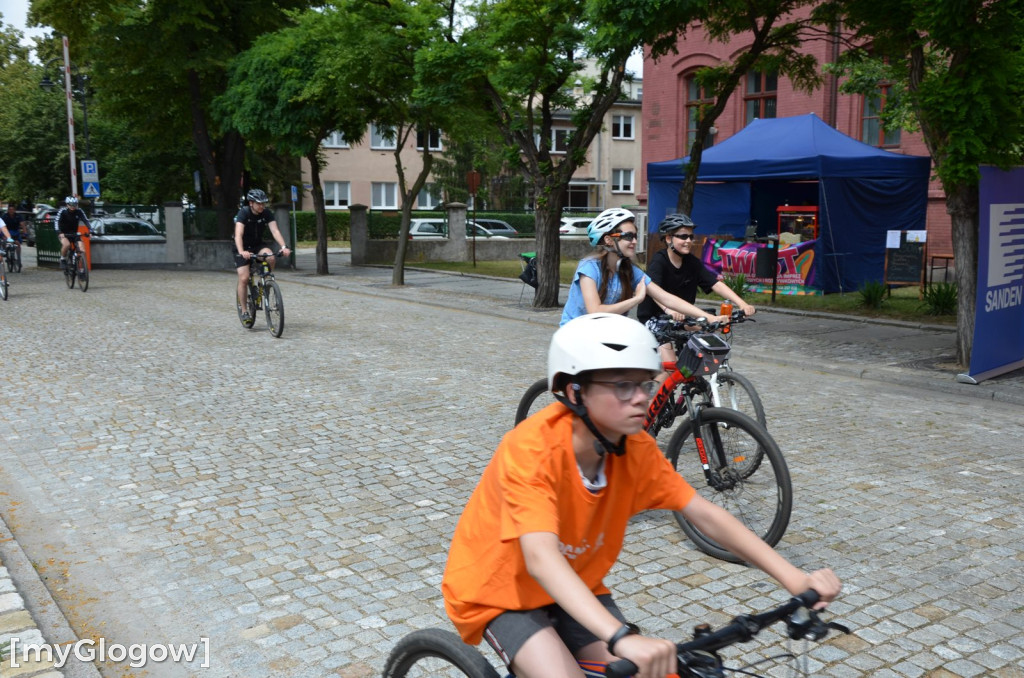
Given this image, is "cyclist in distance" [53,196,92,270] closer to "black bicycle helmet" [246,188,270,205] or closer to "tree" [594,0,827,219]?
"black bicycle helmet" [246,188,270,205]

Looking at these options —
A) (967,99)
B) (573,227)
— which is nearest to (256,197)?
(967,99)

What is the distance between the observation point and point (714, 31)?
619 inches

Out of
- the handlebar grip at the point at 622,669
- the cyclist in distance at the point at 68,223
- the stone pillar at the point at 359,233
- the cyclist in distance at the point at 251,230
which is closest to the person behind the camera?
the handlebar grip at the point at 622,669

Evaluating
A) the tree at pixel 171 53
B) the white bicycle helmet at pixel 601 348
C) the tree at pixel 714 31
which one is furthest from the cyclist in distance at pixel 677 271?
the tree at pixel 171 53

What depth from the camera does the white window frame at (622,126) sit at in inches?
2479

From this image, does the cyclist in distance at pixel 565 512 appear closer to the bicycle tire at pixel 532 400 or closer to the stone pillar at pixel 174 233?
the bicycle tire at pixel 532 400

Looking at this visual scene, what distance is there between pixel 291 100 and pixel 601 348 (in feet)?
76.1

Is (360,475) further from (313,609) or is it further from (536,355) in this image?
(536,355)

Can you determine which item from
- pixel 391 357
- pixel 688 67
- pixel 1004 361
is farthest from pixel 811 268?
pixel 688 67

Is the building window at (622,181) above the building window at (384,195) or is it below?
above

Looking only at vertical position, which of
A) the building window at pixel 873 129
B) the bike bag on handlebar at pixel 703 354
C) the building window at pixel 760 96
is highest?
the building window at pixel 760 96

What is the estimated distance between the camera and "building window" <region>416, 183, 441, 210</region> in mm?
58256

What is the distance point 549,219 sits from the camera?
1800 cm

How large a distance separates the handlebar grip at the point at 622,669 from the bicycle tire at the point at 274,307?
11628mm
